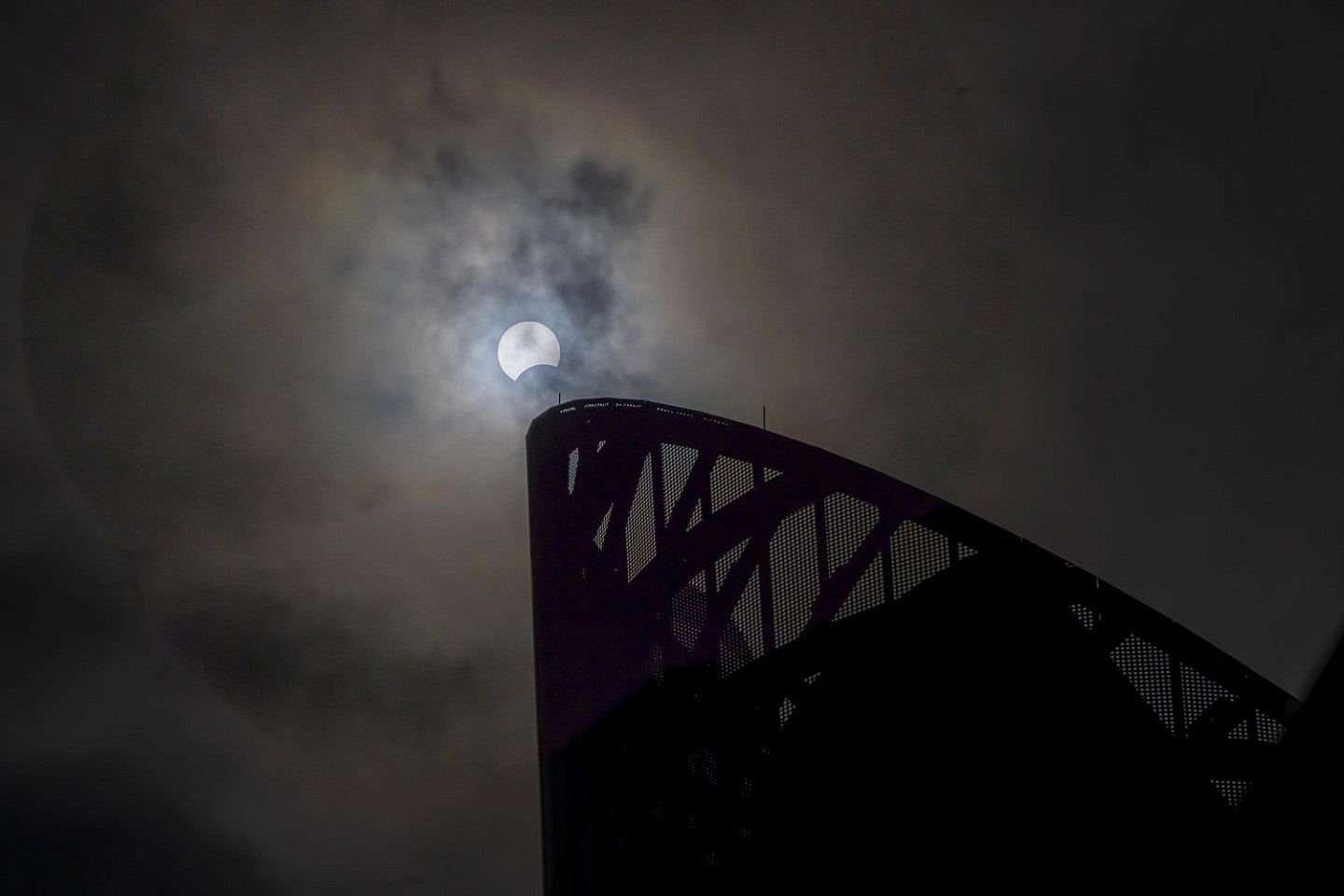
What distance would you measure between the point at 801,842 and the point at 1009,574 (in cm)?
432

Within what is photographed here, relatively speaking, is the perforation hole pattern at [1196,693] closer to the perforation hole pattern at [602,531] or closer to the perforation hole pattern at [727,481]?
the perforation hole pattern at [727,481]

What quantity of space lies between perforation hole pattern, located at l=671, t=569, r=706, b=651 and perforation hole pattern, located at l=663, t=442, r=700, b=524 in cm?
118

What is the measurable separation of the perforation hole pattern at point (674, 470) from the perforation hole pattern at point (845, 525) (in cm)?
330

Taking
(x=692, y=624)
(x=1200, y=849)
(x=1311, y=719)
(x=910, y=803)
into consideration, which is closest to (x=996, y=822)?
(x=910, y=803)

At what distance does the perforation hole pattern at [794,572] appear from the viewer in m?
13.5

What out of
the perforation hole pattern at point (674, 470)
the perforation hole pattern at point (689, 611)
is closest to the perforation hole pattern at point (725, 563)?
the perforation hole pattern at point (689, 611)

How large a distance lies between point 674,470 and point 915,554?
542 centimetres

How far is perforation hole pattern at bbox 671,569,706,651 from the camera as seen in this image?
50.5ft

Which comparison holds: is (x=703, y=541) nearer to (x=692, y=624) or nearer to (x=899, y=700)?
(x=692, y=624)

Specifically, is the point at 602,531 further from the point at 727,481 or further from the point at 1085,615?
the point at 1085,615

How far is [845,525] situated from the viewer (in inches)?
518

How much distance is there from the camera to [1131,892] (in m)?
10.1

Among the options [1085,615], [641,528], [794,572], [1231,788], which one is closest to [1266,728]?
[1231,788]

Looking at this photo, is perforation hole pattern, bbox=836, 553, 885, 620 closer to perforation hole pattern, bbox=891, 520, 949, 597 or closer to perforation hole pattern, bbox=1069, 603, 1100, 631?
perforation hole pattern, bbox=891, 520, 949, 597
